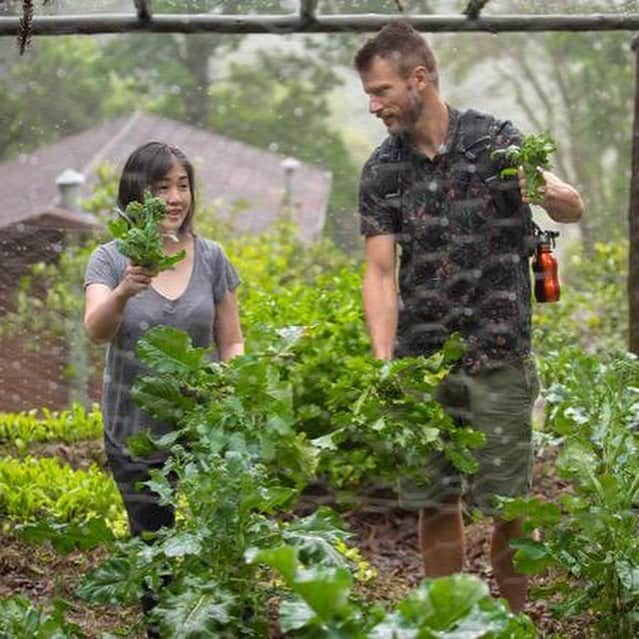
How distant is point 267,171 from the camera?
496 inches

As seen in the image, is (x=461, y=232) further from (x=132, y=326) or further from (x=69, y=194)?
(x=69, y=194)

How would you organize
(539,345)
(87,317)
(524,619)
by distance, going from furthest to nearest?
1. (539,345)
2. (87,317)
3. (524,619)

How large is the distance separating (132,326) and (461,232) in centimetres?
62

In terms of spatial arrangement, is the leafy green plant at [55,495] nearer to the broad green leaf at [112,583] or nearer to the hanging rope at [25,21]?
the hanging rope at [25,21]

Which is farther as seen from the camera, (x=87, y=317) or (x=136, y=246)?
(x=87, y=317)

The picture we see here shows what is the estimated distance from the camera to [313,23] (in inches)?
138

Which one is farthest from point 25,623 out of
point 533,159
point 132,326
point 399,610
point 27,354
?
point 27,354

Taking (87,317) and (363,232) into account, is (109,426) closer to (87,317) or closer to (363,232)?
(87,317)

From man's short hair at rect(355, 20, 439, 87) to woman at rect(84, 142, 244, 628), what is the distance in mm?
380

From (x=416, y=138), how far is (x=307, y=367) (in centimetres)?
108

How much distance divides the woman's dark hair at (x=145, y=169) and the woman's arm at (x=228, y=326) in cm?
22

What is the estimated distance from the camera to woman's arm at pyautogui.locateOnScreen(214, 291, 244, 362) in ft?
9.16

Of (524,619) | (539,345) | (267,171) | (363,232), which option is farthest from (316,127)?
(524,619)

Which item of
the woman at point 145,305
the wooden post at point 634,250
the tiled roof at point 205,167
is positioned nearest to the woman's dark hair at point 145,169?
the woman at point 145,305
